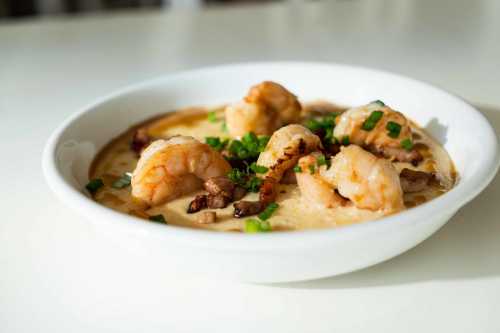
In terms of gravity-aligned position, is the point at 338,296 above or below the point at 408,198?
below

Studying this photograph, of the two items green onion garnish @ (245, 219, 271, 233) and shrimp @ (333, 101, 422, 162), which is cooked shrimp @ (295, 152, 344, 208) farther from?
shrimp @ (333, 101, 422, 162)

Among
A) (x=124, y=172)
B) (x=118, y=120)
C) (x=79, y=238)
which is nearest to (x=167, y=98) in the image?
(x=118, y=120)

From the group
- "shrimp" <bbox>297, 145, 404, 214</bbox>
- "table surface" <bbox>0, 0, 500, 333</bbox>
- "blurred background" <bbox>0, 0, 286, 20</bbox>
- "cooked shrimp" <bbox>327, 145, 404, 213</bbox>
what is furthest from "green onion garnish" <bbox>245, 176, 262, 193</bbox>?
"blurred background" <bbox>0, 0, 286, 20</bbox>

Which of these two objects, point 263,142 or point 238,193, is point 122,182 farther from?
point 263,142

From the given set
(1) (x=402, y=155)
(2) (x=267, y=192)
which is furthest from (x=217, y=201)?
(1) (x=402, y=155)

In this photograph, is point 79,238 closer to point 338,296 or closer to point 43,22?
point 338,296

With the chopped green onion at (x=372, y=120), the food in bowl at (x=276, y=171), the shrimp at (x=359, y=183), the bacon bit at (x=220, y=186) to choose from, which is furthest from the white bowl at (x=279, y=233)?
the bacon bit at (x=220, y=186)
